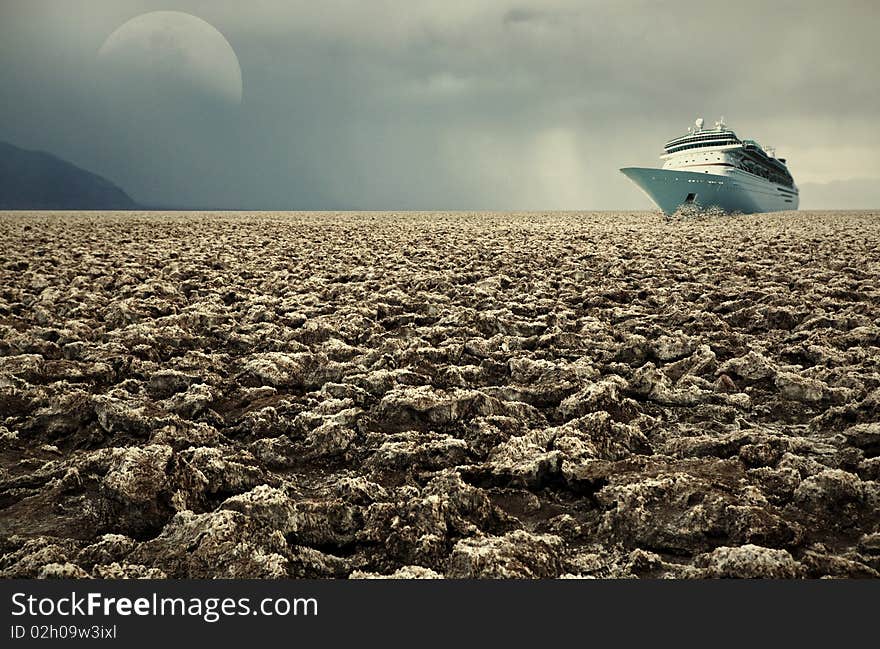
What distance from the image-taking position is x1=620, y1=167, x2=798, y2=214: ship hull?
79.4ft

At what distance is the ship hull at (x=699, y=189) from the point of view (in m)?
24.2

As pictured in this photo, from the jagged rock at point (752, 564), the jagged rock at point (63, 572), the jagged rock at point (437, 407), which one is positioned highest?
the jagged rock at point (437, 407)

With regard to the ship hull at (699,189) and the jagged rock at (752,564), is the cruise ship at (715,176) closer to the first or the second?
the ship hull at (699,189)

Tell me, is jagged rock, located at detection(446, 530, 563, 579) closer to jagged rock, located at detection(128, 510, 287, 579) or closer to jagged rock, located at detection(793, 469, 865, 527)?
jagged rock, located at detection(128, 510, 287, 579)

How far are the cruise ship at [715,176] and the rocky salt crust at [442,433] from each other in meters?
19.2

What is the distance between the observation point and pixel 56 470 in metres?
2.62

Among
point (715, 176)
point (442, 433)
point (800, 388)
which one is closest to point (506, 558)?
point (442, 433)

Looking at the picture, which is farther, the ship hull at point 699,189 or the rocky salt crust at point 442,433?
the ship hull at point 699,189

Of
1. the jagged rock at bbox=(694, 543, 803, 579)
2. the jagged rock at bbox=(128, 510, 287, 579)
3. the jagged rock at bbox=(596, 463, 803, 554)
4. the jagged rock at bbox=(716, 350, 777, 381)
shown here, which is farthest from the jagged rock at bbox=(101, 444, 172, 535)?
the jagged rock at bbox=(716, 350, 777, 381)

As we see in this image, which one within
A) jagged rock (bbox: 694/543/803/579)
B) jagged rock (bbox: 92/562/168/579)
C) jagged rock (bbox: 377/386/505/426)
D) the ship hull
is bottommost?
jagged rock (bbox: 92/562/168/579)

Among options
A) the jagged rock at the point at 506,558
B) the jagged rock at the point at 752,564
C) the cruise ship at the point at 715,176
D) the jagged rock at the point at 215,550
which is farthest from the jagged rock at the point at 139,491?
the cruise ship at the point at 715,176

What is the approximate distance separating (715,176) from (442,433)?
27398 millimetres

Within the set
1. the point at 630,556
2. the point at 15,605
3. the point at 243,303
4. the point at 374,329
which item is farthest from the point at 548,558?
the point at 243,303

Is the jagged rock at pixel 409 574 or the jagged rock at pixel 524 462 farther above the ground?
the jagged rock at pixel 524 462
